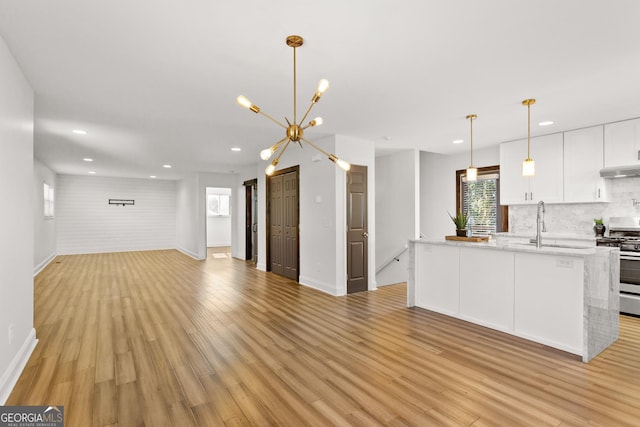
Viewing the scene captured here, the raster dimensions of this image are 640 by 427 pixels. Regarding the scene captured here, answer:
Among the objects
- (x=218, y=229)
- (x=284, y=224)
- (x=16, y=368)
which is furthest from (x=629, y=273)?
(x=218, y=229)

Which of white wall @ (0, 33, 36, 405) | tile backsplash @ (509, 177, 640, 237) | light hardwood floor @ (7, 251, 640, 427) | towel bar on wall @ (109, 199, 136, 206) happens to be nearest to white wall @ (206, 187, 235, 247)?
towel bar on wall @ (109, 199, 136, 206)

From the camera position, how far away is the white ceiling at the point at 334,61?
2162 millimetres

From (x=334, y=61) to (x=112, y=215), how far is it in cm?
1154

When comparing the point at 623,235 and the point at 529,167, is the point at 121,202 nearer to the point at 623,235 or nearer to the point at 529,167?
the point at 529,167

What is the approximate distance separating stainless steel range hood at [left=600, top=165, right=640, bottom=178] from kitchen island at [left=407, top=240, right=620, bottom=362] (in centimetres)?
189

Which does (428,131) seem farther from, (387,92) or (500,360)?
(500,360)

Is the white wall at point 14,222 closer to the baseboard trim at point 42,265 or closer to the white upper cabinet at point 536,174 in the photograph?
the baseboard trim at point 42,265

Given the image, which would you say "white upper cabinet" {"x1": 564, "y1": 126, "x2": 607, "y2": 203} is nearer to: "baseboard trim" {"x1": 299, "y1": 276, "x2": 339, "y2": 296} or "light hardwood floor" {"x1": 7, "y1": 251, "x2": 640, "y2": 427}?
"light hardwood floor" {"x1": 7, "y1": 251, "x2": 640, "y2": 427}

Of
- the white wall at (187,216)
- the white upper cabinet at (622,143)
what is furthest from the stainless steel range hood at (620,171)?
the white wall at (187,216)

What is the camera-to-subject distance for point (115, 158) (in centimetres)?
766

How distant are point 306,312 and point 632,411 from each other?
323 cm

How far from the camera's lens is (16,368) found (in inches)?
104

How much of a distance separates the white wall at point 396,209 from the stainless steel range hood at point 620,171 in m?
2.95

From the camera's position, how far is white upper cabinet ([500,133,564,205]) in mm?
5270
